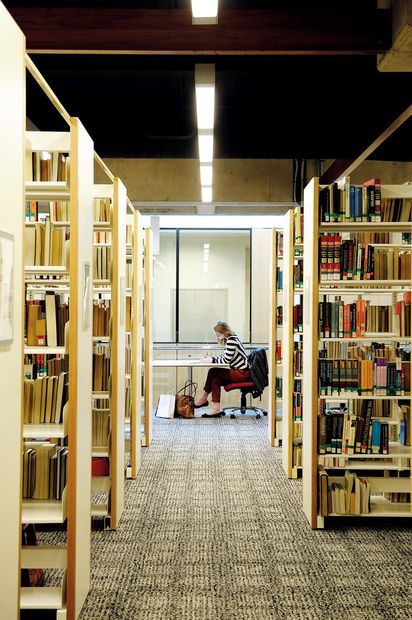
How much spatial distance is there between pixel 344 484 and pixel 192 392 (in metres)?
5.91

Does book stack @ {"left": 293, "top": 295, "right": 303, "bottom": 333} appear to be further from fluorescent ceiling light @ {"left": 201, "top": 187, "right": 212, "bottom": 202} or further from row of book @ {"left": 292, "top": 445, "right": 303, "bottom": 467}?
fluorescent ceiling light @ {"left": 201, "top": 187, "right": 212, "bottom": 202}

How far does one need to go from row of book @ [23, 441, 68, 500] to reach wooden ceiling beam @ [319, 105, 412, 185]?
4563mm

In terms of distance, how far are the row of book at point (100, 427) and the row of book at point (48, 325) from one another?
1.29 meters

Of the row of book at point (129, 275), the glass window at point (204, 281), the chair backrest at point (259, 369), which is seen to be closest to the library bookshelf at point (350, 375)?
→ the row of book at point (129, 275)

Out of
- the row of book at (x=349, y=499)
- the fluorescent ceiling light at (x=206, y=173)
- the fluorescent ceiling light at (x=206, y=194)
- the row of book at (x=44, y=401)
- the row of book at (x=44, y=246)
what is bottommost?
the row of book at (x=349, y=499)

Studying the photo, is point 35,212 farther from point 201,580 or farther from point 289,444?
point 289,444

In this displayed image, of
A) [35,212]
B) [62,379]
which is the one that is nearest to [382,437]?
[62,379]

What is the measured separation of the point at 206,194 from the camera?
340 inches

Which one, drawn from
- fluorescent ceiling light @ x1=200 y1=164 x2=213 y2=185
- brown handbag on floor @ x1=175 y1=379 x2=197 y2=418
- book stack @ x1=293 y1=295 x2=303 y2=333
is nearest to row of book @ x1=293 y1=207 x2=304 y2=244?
book stack @ x1=293 y1=295 x2=303 y2=333

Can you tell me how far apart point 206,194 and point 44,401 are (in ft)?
19.2

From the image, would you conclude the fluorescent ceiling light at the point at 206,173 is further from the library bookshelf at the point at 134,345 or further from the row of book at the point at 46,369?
the row of book at the point at 46,369

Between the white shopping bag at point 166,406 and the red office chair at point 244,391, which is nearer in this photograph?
the red office chair at point 244,391

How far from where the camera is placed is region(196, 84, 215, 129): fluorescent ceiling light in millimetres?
4570

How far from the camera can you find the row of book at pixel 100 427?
4.50m
